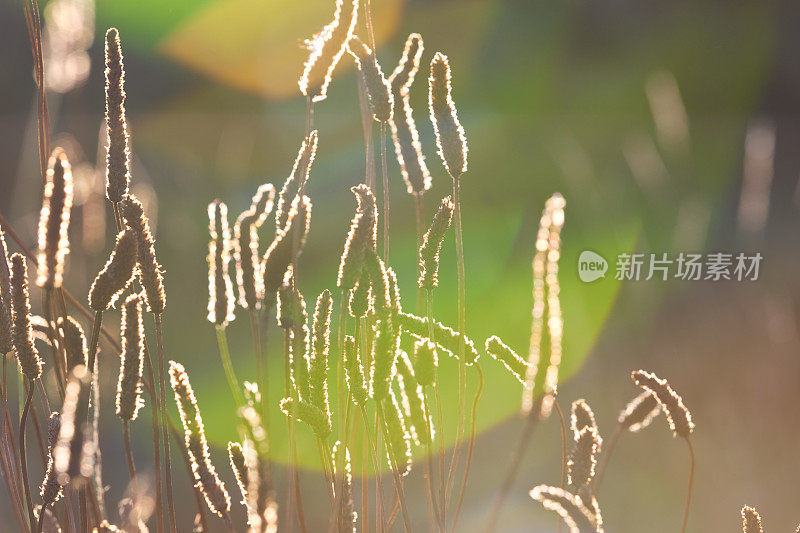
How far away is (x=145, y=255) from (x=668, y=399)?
0.24 meters

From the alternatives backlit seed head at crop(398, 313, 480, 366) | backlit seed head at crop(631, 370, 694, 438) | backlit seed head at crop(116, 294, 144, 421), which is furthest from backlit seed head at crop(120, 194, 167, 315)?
backlit seed head at crop(631, 370, 694, 438)

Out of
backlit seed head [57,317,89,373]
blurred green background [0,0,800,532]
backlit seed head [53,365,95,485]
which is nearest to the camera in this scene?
backlit seed head [53,365,95,485]

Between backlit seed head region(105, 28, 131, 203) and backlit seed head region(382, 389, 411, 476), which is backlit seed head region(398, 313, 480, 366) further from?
backlit seed head region(105, 28, 131, 203)

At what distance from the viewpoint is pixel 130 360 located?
0.90 feet

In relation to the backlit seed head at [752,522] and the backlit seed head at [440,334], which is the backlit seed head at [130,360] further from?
the backlit seed head at [752,522]

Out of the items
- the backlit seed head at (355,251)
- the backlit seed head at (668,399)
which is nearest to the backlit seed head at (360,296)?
the backlit seed head at (355,251)

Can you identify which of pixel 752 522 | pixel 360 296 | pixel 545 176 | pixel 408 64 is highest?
pixel 545 176

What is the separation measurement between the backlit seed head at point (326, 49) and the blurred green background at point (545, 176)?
919mm

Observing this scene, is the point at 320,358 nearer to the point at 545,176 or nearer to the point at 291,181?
the point at 291,181

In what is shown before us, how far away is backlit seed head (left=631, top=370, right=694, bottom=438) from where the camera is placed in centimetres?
30

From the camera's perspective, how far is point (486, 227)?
1.33 m

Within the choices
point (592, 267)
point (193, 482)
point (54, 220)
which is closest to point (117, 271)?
point (54, 220)

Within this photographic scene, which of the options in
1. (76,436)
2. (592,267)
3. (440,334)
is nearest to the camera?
(76,436)

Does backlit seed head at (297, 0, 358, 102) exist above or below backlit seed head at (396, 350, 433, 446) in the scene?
above
